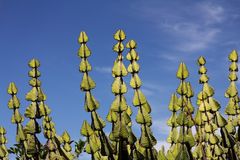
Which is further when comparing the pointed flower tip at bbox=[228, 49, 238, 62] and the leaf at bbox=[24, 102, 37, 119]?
the pointed flower tip at bbox=[228, 49, 238, 62]

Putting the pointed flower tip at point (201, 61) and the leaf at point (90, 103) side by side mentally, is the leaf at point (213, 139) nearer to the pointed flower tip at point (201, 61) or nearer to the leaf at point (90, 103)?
the pointed flower tip at point (201, 61)

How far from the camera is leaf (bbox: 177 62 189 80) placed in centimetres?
302

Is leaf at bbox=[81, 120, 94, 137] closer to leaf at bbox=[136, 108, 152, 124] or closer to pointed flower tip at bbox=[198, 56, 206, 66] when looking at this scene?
leaf at bbox=[136, 108, 152, 124]

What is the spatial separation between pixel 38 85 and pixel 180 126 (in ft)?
3.60

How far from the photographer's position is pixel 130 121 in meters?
2.92

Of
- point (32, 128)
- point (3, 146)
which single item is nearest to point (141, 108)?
point (32, 128)

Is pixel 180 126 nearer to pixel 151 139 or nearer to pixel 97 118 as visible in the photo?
pixel 151 139

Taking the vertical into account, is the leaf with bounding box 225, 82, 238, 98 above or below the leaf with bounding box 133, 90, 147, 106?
above

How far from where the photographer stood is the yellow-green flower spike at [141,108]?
2.84 metres

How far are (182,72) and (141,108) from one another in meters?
0.37

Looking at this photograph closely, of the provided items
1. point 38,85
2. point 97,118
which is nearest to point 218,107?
point 97,118

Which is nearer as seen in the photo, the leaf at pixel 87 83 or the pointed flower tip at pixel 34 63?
the leaf at pixel 87 83

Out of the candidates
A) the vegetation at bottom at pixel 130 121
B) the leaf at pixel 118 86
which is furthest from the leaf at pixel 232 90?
the leaf at pixel 118 86

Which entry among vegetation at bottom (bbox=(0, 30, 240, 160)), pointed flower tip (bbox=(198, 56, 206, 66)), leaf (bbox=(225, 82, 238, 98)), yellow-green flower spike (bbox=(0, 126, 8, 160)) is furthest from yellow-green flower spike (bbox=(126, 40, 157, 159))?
yellow-green flower spike (bbox=(0, 126, 8, 160))
